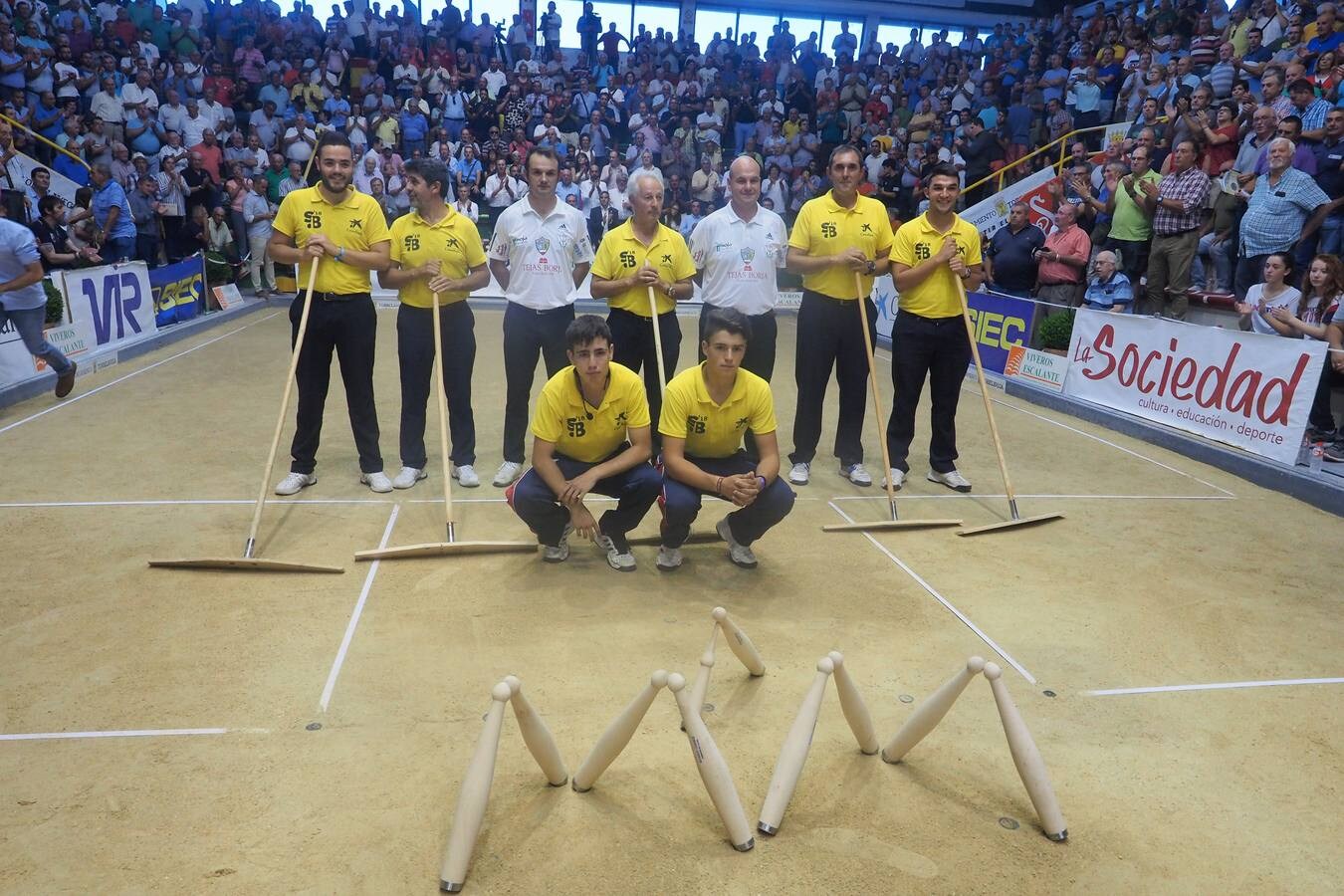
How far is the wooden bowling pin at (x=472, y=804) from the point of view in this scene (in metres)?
Answer: 2.68

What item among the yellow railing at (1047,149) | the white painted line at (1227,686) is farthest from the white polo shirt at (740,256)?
the yellow railing at (1047,149)

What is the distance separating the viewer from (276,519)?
573 cm

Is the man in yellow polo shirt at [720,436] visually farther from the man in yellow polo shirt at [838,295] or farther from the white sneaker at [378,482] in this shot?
the white sneaker at [378,482]

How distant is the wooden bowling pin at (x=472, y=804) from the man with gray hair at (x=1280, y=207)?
1011 cm

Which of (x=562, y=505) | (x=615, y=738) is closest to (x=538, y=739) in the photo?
(x=615, y=738)

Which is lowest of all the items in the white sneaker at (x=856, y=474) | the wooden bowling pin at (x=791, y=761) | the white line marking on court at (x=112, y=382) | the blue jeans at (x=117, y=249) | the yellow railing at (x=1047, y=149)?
the white line marking on court at (x=112, y=382)

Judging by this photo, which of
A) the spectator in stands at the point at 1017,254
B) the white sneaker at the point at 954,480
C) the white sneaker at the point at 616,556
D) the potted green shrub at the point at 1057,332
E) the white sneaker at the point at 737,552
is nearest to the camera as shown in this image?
the white sneaker at the point at 616,556

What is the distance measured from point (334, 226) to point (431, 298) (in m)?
0.76

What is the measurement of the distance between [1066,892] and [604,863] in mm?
1442

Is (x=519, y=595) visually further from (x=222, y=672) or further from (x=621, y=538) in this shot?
(x=222, y=672)

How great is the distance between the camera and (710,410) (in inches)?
192

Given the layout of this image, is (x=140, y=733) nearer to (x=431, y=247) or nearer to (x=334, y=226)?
(x=334, y=226)

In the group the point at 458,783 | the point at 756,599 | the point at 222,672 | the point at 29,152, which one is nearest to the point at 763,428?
the point at 756,599

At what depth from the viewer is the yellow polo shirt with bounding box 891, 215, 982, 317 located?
20.8 feet
